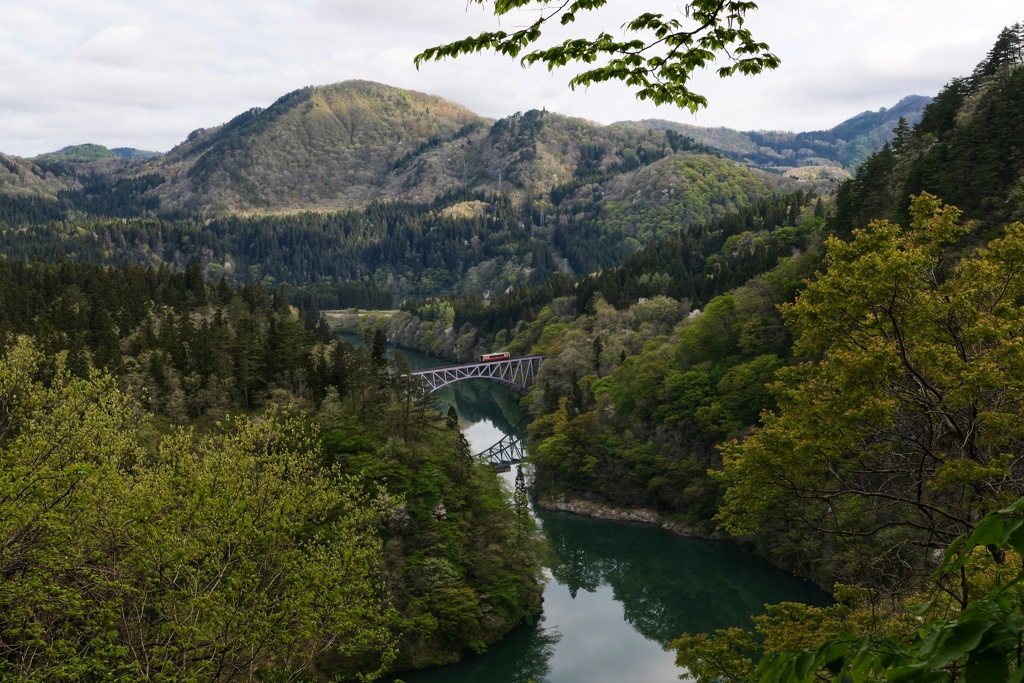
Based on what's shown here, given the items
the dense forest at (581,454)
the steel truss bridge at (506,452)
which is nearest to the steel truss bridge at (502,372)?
the dense forest at (581,454)

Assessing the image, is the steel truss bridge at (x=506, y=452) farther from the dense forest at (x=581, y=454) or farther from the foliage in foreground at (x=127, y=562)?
the foliage in foreground at (x=127, y=562)

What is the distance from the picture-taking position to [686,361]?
76.4m

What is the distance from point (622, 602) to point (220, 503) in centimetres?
3876

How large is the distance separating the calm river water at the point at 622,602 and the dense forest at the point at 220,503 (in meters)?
2.31

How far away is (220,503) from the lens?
21688mm

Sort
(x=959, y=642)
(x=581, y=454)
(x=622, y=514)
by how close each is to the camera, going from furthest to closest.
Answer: (x=581, y=454)
(x=622, y=514)
(x=959, y=642)

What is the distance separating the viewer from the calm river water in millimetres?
43812

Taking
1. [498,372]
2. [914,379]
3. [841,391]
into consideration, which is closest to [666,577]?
[841,391]

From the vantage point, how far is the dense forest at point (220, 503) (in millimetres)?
19406

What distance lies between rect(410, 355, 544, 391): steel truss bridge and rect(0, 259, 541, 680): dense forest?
26792mm

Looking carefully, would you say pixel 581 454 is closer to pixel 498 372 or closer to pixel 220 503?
pixel 498 372

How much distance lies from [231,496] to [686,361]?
59.7m

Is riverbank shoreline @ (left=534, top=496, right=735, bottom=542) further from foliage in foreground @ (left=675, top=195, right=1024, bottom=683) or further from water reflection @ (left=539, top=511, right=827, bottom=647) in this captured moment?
foliage in foreground @ (left=675, top=195, right=1024, bottom=683)

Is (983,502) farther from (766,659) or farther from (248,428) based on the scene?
(248,428)
